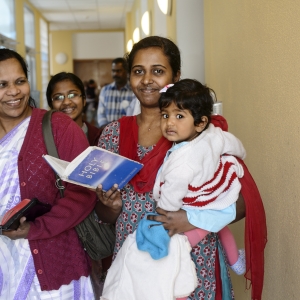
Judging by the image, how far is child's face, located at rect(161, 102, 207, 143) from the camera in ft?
5.36

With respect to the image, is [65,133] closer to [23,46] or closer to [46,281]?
[46,281]

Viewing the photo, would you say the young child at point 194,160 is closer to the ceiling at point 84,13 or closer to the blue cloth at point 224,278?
the blue cloth at point 224,278

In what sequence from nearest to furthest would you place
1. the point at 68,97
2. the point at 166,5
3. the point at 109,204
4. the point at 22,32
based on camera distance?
the point at 109,204 < the point at 68,97 < the point at 166,5 < the point at 22,32

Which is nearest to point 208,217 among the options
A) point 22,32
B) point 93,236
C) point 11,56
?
point 93,236

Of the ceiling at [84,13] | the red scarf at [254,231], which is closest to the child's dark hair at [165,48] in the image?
the red scarf at [254,231]

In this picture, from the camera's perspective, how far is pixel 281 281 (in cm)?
195

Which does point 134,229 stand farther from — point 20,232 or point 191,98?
point 191,98

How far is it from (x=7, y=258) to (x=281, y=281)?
1095 millimetres

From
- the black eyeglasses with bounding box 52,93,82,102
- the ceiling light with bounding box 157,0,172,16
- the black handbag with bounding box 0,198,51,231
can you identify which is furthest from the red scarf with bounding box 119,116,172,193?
the ceiling light with bounding box 157,0,172,16

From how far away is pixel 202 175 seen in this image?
1602 millimetres

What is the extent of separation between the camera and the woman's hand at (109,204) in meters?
1.74

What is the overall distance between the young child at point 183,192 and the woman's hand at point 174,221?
0.7 inches

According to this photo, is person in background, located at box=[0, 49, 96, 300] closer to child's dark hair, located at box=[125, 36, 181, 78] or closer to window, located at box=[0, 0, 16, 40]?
child's dark hair, located at box=[125, 36, 181, 78]

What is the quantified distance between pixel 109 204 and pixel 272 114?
0.79m
